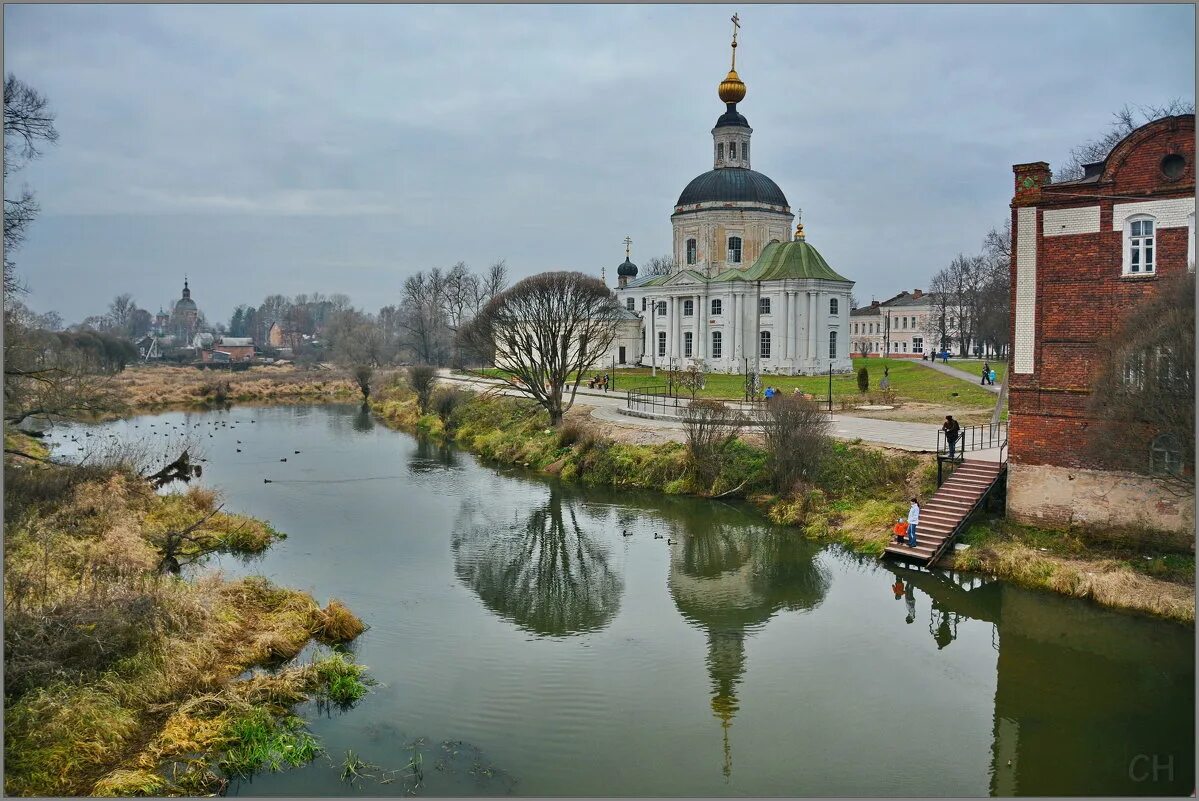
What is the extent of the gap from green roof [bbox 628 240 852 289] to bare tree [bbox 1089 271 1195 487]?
36.0m

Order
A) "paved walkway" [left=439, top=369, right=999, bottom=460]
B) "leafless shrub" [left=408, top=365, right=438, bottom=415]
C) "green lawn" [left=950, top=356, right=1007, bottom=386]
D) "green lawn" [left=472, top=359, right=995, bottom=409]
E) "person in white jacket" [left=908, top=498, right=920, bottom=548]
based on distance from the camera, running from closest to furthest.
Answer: "person in white jacket" [left=908, top=498, right=920, bottom=548] → "paved walkway" [left=439, top=369, right=999, bottom=460] → "green lawn" [left=472, top=359, right=995, bottom=409] → "green lawn" [left=950, top=356, right=1007, bottom=386] → "leafless shrub" [left=408, top=365, right=438, bottom=415]

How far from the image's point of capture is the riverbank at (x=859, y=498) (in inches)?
583

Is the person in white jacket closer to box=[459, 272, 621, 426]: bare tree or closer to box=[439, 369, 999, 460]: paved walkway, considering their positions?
box=[439, 369, 999, 460]: paved walkway

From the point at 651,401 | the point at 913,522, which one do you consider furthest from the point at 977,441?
the point at 651,401

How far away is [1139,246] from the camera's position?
1584 centimetres

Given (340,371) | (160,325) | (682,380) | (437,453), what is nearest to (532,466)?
(437,453)

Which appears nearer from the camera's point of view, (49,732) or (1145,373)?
(49,732)

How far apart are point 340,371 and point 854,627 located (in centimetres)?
6611

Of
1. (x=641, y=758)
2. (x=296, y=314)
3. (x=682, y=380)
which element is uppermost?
(x=296, y=314)

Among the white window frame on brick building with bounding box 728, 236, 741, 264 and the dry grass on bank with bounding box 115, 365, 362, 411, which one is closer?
the dry grass on bank with bounding box 115, 365, 362, 411

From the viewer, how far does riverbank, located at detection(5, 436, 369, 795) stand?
941 centimetres

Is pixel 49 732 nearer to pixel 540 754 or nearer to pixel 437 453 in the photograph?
pixel 540 754

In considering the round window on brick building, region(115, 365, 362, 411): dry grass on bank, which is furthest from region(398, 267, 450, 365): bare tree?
the round window on brick building

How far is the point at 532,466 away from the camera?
30.4 metres
